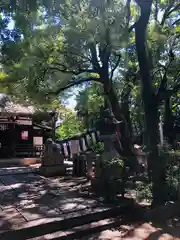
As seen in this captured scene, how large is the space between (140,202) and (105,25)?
5.91m

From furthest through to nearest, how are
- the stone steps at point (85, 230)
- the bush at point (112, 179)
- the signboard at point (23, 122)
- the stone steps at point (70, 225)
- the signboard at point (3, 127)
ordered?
the signboard at point (3, 127) → the signboard at point (23, 122) → the bush at point (112, 179) → the stone steps at point (85, 230) → the stone steps at point (70, 225)

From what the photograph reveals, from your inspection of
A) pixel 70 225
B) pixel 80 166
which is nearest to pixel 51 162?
pixel 80 166

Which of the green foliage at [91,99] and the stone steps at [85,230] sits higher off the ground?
the green foliage at [91,99]

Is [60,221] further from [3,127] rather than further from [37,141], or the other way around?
[37,141]

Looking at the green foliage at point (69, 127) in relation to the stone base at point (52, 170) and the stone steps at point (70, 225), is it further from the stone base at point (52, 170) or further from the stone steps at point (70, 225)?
the stone steps at point (70, 225)

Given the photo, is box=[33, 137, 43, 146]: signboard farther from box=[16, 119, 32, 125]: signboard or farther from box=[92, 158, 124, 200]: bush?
box=[92, 158, 124, 200]: bush

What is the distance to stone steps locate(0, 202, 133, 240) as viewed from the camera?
188 inches

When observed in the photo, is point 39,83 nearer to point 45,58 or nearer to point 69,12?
point 45,58

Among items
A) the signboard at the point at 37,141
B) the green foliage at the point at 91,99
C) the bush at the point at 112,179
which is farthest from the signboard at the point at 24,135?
the bush at the point at 112,179

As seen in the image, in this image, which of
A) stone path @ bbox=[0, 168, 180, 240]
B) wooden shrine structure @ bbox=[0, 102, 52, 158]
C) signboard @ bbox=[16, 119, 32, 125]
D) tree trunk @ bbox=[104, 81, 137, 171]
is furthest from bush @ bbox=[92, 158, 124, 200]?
signboard @ bbox=[16, 119, 32, 125]

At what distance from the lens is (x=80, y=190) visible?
25.6 ft

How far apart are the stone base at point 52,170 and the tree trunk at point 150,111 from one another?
507 centimetres

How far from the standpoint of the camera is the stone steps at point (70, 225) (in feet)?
15.7

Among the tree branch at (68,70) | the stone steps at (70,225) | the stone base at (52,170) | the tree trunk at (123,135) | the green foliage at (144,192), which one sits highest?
the tree branch at (68,70)
